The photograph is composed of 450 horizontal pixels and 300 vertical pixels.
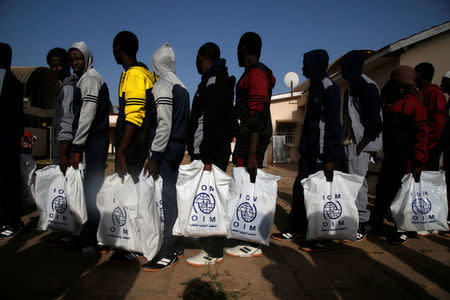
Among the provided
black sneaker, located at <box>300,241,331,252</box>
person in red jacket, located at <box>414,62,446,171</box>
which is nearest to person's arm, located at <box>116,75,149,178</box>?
black sneaker, located at <box>300,241,331,252</box>

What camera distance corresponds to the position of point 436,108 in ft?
10.8

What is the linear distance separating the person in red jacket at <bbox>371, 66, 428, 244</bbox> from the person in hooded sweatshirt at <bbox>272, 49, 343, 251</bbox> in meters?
0.77

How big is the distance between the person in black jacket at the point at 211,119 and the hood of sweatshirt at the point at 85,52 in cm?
121

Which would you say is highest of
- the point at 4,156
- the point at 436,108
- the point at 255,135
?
the point at 436,108

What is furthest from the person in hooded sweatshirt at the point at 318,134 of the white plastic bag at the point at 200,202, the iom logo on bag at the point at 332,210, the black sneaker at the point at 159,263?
the black sneaker at the point at 159,263

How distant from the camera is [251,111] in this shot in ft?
7.86

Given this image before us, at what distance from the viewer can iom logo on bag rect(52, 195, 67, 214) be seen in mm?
2635

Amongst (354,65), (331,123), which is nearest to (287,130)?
(354,65)

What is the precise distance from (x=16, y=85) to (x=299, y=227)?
3734mm

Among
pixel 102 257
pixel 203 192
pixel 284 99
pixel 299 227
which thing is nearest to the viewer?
pixel 203 192

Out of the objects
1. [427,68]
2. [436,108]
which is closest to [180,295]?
[436,108]

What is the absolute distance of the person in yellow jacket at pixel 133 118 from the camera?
7.40 feet

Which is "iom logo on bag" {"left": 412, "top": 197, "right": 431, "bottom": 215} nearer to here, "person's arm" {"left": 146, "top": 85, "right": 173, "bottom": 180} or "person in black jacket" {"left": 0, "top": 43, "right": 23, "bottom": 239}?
"person's arm" {"left": 146, "top": 85, "right": 173, "bottom": 180}

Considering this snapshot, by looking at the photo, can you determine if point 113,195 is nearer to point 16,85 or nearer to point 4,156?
point 4,156
